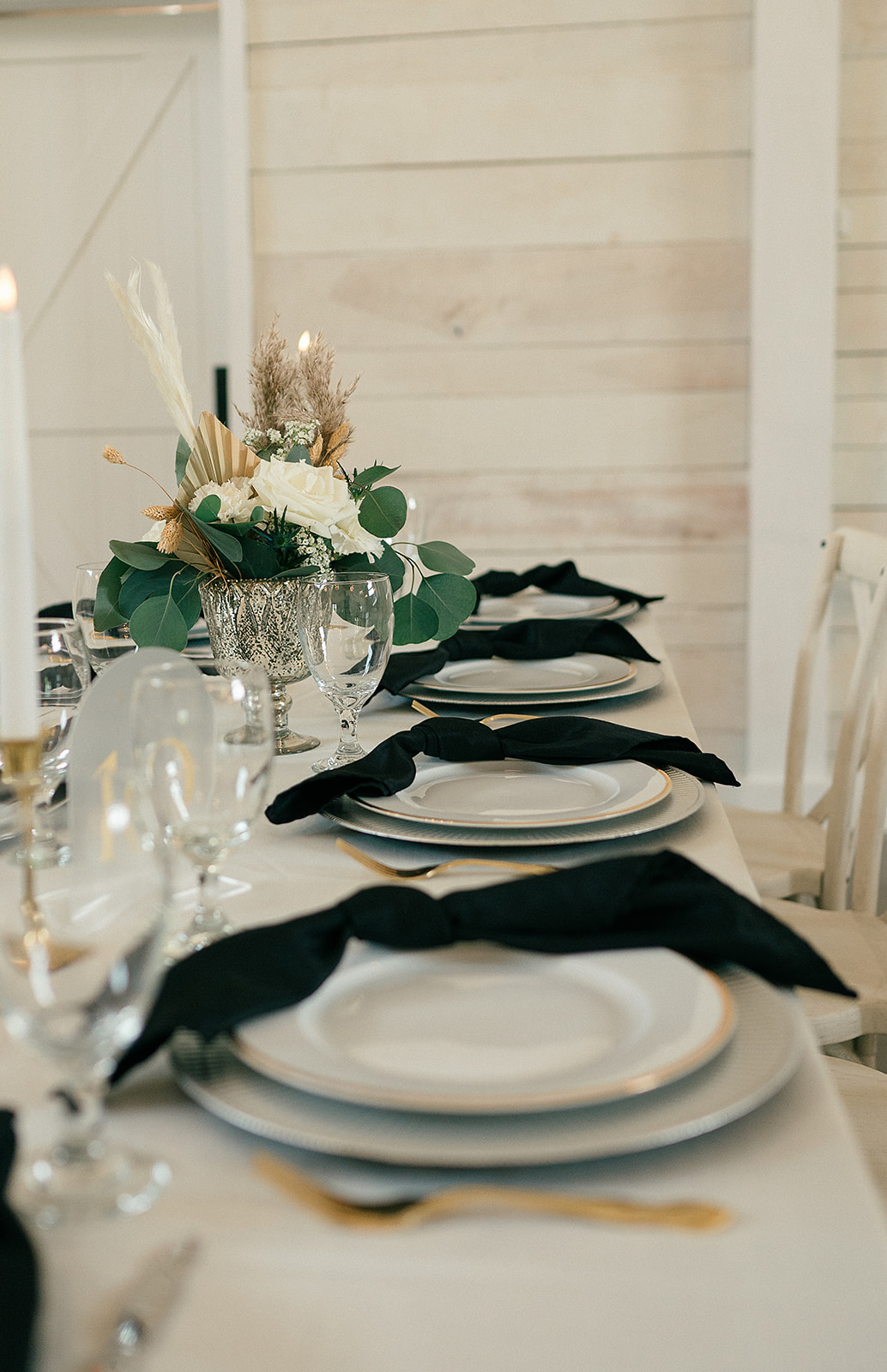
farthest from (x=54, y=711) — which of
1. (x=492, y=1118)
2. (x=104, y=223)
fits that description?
(x=104, y=223)

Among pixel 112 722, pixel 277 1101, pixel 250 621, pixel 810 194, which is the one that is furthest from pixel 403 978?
pixel 810 194

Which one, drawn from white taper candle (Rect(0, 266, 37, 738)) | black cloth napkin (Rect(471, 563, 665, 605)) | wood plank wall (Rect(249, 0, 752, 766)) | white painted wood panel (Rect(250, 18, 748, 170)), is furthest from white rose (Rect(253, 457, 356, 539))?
white painted wood panel (Rect(250, 18, 748, 170))

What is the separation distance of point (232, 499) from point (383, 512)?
14 cm

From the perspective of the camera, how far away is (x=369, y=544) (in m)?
1.06

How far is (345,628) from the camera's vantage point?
3.09 ft

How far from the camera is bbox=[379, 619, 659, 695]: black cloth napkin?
1403 mm

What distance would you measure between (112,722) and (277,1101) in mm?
305

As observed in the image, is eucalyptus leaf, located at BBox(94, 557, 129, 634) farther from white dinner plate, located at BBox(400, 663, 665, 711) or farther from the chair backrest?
the chair backrest

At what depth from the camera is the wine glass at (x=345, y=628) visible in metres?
0.93

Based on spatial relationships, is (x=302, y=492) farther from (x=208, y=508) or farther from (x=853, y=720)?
(x=853, y=720)

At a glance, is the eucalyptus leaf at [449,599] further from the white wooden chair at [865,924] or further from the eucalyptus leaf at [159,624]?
the white wooden chair at [865,924]

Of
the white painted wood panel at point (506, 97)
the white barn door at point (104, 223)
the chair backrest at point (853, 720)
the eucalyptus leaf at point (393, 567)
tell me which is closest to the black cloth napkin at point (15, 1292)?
the eucalyptus leaf at point (393, 567)

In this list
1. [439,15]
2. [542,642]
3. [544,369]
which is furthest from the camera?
[544,369]

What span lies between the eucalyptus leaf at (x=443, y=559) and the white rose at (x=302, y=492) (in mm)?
145
